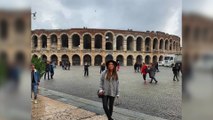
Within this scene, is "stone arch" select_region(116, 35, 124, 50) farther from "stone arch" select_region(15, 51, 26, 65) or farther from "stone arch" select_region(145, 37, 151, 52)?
"stone arch" select_region(15, 51, 26, 65)

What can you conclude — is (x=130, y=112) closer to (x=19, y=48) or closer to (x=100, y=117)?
(x=100, y=117)

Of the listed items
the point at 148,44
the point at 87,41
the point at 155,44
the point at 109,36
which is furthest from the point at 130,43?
the point at 87,41

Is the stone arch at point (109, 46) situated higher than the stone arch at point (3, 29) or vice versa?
the stone arch at point (109, 46)

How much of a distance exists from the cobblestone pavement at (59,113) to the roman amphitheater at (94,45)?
39.5m

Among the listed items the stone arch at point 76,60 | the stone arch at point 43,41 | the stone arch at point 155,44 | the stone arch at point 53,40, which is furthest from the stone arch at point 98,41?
the stone arch at point 155,44

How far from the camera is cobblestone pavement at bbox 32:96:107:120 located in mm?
6320

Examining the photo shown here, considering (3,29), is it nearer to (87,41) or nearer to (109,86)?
(109,86)

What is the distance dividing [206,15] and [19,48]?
127cm

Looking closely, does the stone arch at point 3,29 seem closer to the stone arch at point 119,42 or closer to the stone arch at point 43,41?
the stone arch at point 119,42

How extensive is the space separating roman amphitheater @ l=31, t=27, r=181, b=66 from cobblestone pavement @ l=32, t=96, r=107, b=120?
130 feet

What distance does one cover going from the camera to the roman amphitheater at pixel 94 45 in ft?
158

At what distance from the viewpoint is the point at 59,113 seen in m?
6.78

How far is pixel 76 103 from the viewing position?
8.45 metres

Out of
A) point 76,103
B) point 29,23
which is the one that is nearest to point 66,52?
point 76,103
